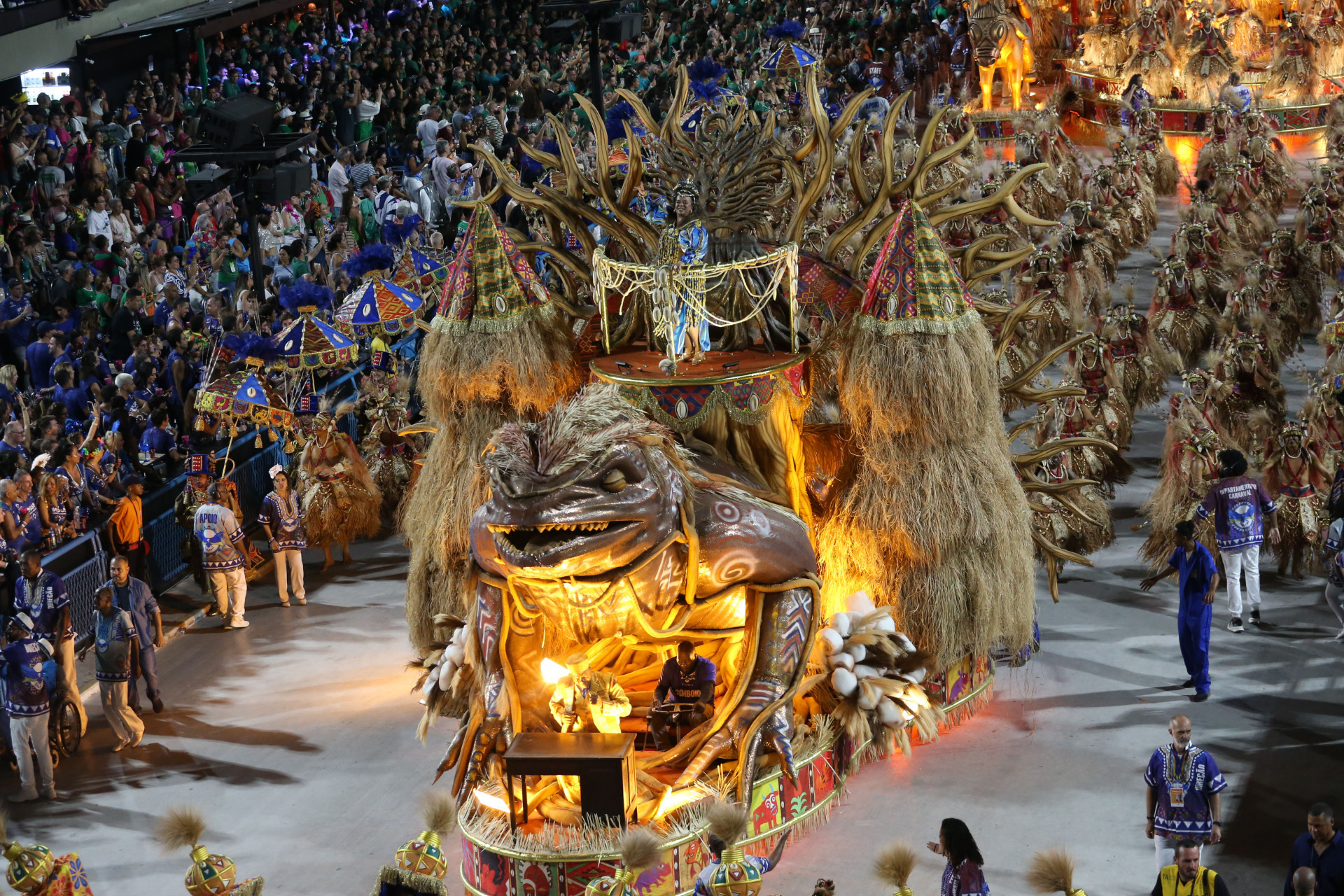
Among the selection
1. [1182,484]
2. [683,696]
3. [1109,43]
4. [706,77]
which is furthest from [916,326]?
[1109,43]

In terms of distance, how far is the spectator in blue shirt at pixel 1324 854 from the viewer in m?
8.08

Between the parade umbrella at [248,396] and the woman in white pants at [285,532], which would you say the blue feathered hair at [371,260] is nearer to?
the parade umbrella at [248,396]

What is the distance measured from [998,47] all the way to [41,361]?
65.1 feet

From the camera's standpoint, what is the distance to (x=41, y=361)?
51.6 feet

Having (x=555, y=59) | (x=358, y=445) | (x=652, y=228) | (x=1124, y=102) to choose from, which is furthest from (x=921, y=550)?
(x=555, y=59)

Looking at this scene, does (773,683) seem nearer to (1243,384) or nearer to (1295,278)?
(1243,384)

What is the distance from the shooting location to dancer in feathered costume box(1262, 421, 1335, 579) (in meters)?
13.3

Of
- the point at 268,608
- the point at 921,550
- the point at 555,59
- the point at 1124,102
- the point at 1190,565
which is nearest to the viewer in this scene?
the point at 921,550

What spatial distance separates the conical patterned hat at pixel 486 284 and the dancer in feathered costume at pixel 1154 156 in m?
14.7

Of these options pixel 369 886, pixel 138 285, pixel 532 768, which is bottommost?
pixel 369 886

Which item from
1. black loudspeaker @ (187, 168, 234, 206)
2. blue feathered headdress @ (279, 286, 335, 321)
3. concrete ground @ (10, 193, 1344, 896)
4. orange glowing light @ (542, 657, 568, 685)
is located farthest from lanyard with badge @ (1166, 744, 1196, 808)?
black loudspeaker @ (187, 168, 234, 206)

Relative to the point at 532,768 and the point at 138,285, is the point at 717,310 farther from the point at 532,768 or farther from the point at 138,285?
the point at 138,285

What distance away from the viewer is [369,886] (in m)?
9.55

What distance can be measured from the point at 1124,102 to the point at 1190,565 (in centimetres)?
1691
